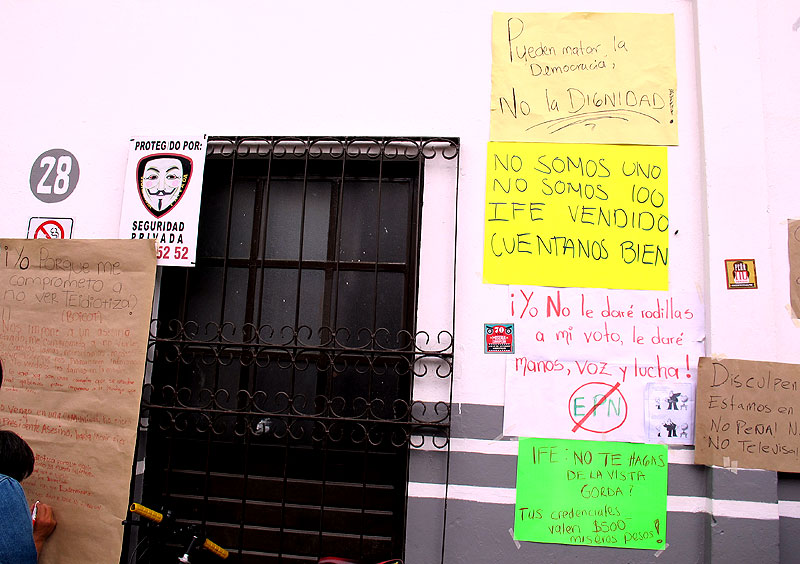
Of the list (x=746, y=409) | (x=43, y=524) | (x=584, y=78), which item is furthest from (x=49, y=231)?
(x=746, y=409)

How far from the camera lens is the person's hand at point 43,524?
118 inches

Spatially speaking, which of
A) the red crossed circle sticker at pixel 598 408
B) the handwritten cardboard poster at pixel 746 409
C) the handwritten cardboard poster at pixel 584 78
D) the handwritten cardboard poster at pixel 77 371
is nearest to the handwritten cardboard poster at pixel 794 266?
the handwritten cardboard poster at pixel 746 409

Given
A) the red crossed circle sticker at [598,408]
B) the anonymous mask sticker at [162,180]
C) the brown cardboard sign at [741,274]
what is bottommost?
the red crossed circle sticker at [598,408]

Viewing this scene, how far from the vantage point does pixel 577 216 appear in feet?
10.5

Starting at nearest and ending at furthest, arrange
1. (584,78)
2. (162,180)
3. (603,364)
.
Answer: (603,364) < (584,78) < (162,180)

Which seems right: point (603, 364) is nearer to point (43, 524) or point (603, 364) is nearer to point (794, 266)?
point (794, 266)

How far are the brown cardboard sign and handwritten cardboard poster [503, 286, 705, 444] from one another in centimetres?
21

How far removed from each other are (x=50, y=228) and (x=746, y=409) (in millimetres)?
4243

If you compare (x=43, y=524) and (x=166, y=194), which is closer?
(x=43, y=524)

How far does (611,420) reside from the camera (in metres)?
3.08

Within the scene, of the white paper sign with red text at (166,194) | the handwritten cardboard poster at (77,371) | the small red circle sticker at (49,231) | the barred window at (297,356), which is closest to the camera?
the handwritten cardboard poster at (77,371)

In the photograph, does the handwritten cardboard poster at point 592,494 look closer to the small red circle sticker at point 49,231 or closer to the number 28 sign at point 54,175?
the small red circle sticker at point 49,231

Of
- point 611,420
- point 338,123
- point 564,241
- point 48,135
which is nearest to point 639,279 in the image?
point 564,241

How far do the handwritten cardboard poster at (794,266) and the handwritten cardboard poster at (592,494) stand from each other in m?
1.08
